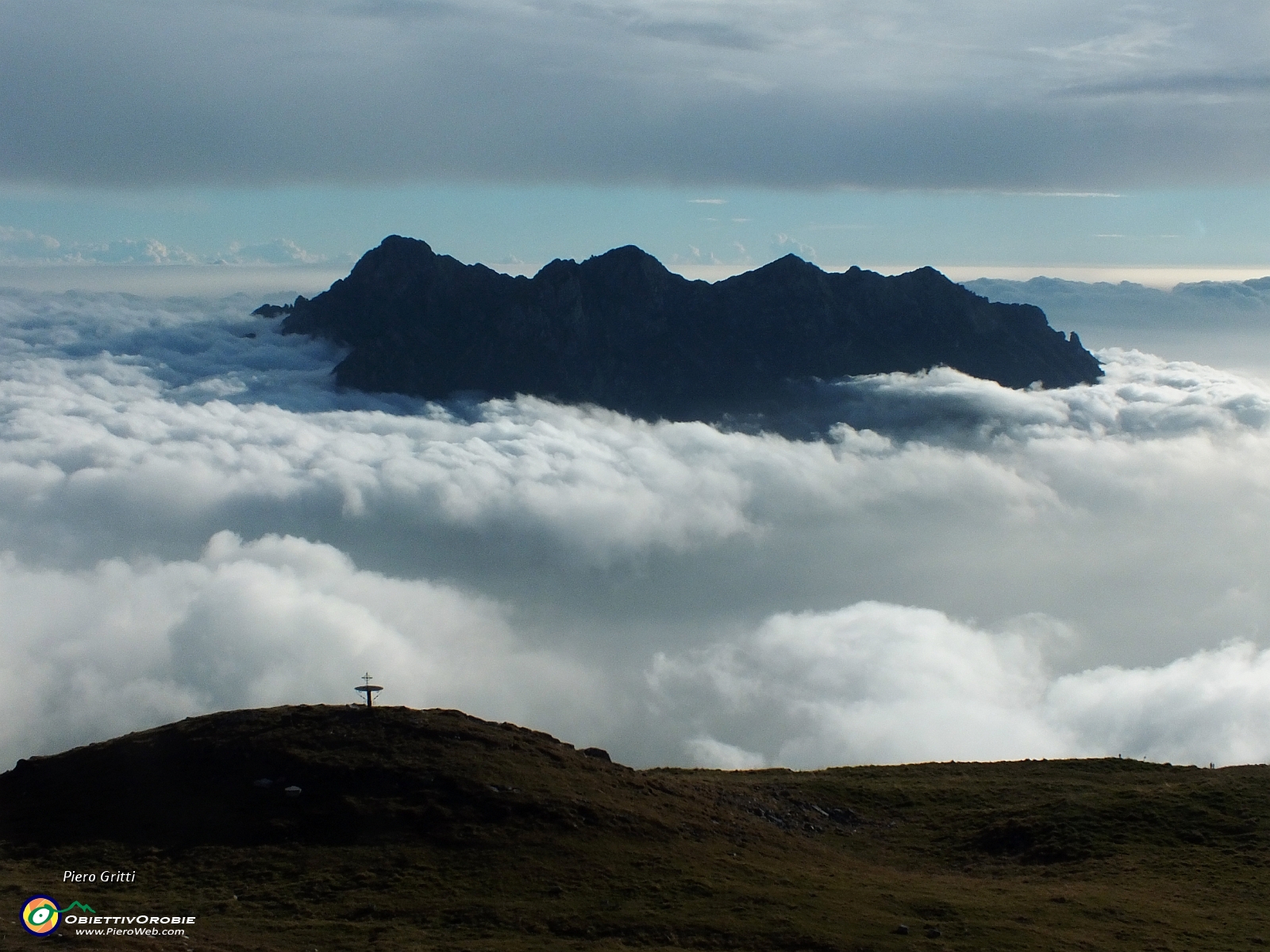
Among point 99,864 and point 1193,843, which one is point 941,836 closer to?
point 1193,843

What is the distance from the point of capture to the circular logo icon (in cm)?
4191

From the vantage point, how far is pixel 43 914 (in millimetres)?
43156

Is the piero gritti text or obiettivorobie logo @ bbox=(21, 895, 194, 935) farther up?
the piero gritti text

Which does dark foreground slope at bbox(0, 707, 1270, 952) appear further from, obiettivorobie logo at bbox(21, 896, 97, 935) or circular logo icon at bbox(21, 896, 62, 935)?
circular logo icon at bbox(21, 896, 62, 935)

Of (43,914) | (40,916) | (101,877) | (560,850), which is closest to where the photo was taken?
(40,916)

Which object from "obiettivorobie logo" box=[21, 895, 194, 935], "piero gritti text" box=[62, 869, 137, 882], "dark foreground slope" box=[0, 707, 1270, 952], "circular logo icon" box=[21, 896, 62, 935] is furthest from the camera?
"piero gritti text" box=[62, 869, 137, 882]

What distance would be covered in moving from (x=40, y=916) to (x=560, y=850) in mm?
22695

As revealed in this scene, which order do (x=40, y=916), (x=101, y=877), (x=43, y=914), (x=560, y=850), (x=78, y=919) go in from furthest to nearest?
(x=560, y=850) → (x=101, y=877) → (x=78, y=919) → (x=43, y=914) → (x=40, y=916)

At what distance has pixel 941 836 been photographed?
6412 cm

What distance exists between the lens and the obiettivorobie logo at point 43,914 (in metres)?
41.9

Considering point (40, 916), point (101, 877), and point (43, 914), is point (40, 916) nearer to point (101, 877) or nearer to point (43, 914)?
point (43, 914)

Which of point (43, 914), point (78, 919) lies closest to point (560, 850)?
point (78, 919)

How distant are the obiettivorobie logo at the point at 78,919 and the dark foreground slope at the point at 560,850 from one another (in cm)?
94

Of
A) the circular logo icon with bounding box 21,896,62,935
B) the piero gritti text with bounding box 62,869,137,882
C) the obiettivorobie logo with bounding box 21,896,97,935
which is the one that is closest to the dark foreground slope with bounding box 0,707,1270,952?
the piero gritti text with bounding box 62,869,137,882
